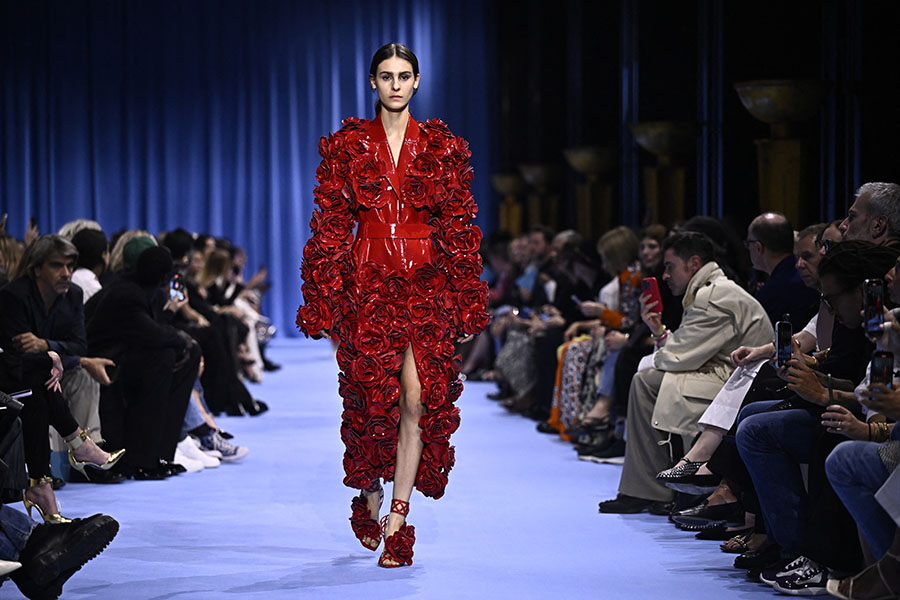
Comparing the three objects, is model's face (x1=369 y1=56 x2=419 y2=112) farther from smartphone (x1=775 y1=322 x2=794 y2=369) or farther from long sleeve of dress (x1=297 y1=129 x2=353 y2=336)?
smartphone (x1=775 y1=322 x2=794 y2=369)

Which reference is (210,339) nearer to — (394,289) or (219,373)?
(219,373)

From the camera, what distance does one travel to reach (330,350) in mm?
14352

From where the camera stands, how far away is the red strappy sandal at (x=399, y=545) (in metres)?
3.95

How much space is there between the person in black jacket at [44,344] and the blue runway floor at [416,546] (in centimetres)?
38

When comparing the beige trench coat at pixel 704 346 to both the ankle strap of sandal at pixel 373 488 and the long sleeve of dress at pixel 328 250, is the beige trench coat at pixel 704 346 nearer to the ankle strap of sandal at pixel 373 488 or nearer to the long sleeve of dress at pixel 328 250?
the ankle strap of sandal at pixel 373 488

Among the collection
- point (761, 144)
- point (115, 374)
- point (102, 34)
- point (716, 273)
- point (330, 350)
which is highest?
point (102, 34)

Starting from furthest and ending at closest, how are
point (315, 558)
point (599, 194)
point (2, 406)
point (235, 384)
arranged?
point (599, 194), point (235, 384), point (315, 558), point (2, 406)

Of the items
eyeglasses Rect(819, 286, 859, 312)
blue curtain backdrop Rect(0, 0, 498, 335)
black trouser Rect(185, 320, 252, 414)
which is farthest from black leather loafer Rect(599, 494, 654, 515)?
blue curtain backdrop Rect(0, 0, 498, 335)

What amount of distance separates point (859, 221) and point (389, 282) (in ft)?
4.61

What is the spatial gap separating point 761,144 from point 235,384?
3727 mm

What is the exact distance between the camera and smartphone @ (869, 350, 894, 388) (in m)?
3.02

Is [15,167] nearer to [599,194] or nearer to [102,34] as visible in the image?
[102,34]

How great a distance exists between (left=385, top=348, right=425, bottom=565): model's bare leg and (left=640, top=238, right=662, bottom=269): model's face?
94.6 inches

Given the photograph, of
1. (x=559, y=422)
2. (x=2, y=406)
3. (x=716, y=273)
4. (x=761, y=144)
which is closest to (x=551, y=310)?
(x=559, y=422)
